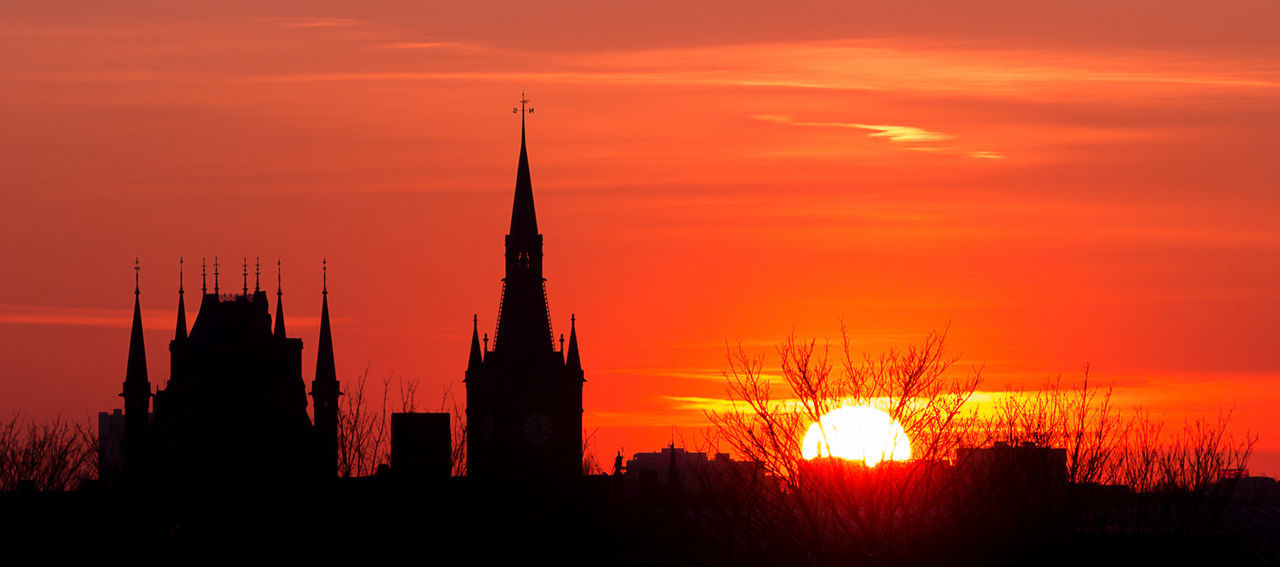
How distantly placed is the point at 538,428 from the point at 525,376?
3977 millimetres

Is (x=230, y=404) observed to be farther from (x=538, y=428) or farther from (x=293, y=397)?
(x=538, y=428)

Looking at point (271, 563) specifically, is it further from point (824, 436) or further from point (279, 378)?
point (279, 378)

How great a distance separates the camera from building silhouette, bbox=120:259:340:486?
465 feet

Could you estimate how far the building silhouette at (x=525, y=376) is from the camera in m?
164

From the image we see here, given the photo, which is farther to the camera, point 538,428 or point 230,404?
point 538,428

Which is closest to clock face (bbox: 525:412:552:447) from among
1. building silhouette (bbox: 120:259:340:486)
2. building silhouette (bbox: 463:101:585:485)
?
building silhouette (bbox: 463:101:585:485)

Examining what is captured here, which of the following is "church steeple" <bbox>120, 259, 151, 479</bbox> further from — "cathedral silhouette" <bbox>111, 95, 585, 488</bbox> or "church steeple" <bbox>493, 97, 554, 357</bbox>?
"church steeple" <bbox>493, 97, 554, 357</bbox>

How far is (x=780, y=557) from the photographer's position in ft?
216

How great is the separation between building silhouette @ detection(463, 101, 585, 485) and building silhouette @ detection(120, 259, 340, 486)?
47.3 ft

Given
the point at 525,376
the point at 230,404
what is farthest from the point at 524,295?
the point at 230,404

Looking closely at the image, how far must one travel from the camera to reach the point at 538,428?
165 m

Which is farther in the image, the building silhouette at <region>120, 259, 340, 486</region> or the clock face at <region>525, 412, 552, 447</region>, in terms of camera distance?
the clock face at <region>525, 412, 552, 447</region>

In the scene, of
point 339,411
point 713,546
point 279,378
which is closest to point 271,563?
point 713,546

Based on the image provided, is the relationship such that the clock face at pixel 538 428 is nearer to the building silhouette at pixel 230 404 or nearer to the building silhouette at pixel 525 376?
the building silhouette at pixel 525 376
